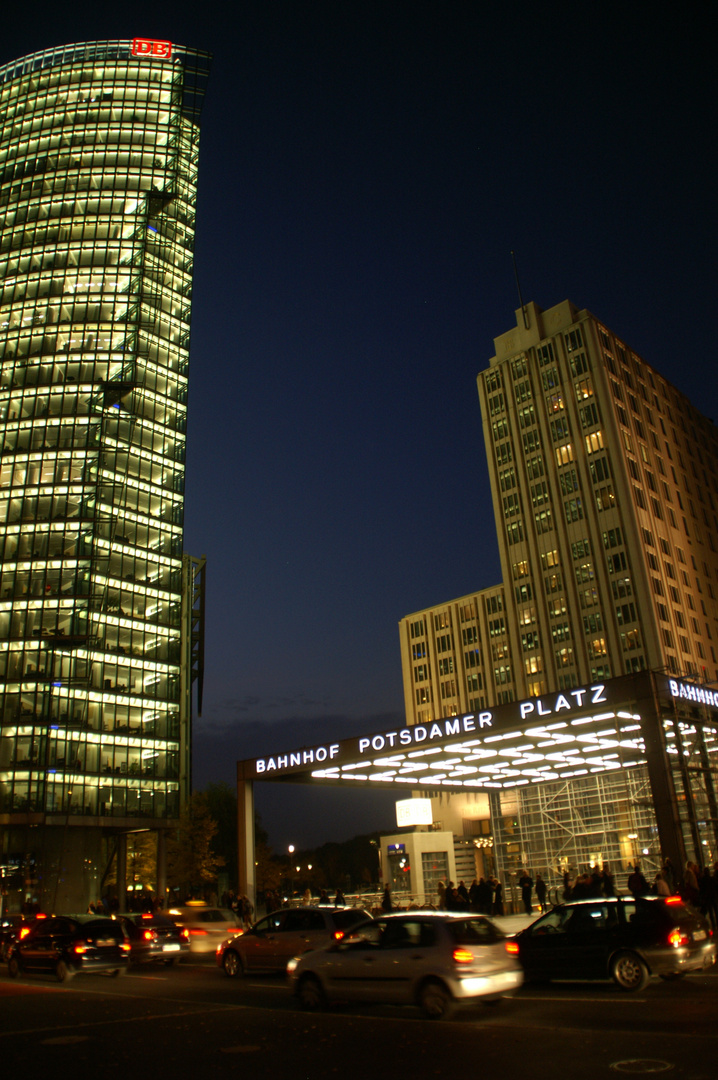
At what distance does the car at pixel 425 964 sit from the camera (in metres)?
10.7

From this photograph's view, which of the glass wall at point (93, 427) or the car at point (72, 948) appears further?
the glass wall at point (93, 427)

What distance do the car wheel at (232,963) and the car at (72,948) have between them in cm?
308

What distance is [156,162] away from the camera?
88500 mm

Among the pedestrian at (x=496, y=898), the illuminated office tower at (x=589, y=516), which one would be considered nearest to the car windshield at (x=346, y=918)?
the pedestrian at (x=496, y=898)

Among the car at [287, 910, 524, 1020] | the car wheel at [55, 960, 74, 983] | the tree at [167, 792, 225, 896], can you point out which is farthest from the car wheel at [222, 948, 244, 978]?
the tree at [167, 792, 225, 896]

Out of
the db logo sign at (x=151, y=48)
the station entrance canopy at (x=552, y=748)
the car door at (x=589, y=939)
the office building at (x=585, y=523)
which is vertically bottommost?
the car door at (x=589, y=939)

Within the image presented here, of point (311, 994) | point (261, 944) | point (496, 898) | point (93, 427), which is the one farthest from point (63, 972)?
point (93, 427)

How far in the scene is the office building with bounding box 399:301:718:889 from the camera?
74938mm

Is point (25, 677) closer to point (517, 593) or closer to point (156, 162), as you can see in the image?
point (517, 593)

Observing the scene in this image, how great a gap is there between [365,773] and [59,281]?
67131mm

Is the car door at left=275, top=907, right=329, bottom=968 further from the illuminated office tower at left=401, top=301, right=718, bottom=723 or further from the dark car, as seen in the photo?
the illuminated office tower at left=401, top=301, right=718, bottom=723

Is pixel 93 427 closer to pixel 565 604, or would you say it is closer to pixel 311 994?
pixel 565 604

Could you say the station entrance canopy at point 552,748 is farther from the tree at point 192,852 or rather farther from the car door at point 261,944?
the tree at point 192,852

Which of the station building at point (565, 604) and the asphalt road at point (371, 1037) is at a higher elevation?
the station building at point (565, 604)
